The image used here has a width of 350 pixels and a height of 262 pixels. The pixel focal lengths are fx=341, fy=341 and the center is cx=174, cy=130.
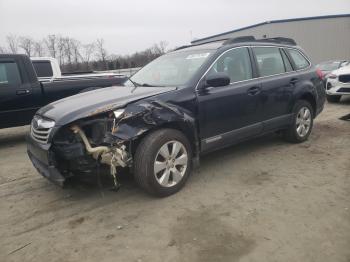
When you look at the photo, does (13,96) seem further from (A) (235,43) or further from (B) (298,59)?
(B) (298,59)

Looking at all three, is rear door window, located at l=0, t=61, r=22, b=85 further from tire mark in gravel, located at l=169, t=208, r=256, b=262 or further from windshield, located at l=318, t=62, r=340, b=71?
windshield, located at l=318, t=62, r=340, b=71

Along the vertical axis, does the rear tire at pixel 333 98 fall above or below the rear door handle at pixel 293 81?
below

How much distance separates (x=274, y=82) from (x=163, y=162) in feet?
7.98

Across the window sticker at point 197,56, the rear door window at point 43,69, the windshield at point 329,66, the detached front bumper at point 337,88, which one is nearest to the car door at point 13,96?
the rear door window at point 43,69

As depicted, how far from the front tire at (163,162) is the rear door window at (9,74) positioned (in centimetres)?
432

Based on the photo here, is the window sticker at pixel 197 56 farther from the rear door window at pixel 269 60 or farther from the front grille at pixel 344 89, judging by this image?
the front grille at pixel 344 89

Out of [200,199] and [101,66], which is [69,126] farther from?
[101,66]

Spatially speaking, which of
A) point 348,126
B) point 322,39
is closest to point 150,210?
point 348,126

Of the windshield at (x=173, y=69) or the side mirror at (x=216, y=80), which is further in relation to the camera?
the windshield at (x=173, y=69)

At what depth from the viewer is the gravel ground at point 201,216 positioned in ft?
9.45

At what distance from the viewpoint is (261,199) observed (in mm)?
3764

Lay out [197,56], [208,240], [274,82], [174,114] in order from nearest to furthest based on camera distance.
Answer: [208,240] → [174,114] → [197,56] → [274,82]

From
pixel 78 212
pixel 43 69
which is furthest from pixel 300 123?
pixel 43 69

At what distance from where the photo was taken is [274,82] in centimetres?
522
